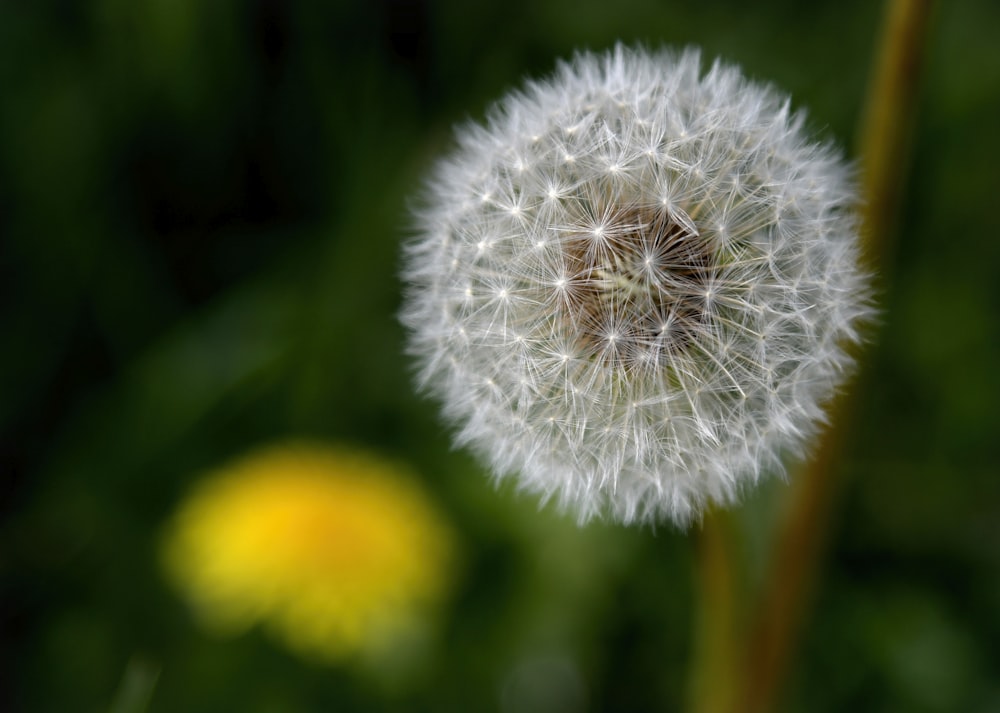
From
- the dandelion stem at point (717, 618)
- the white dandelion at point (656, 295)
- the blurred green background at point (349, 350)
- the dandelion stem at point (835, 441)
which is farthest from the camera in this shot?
the blurred green background at point (349, 350)

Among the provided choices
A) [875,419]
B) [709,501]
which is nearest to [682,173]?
[709,501]

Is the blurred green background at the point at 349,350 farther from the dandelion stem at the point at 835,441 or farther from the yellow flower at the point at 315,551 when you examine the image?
the dandelion stem at the point at 835,441

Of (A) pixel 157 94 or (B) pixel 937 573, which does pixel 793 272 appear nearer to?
(B) pixel 937 573

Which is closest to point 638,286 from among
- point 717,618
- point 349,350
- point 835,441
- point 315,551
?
point 835,441

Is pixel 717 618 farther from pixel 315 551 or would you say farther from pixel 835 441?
pixel 315 551

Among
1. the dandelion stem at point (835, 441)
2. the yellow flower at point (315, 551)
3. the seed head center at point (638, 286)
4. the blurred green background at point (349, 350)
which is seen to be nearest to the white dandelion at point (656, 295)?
the seed head center at point (638, 286)
